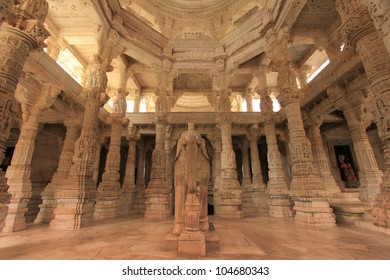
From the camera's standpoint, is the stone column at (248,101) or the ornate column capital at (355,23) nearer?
the ornate column capital at (355,23)

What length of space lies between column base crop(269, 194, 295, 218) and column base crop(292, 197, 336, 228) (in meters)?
2.24

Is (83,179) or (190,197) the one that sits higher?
(83,179)

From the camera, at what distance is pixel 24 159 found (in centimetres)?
778

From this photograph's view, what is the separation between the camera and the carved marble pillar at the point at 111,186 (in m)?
9.03

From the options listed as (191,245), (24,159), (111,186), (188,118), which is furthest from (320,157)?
(24,159)

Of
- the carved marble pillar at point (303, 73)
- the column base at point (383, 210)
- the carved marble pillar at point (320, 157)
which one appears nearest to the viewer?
the column base at point (383, 210)

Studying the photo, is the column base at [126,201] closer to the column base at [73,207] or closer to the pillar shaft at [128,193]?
the pillar shaft at [128,193]

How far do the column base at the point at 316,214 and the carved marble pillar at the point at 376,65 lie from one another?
221cm

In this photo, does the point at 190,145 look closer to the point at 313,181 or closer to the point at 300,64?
the point at 313,181

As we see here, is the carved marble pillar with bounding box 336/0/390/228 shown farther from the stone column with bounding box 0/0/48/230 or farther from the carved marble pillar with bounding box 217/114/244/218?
the stone column with bounding box 0/0/48/230

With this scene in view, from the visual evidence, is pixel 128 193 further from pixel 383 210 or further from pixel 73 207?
pixel 383 210

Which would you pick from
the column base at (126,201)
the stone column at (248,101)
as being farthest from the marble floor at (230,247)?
the stone column at (248,101)

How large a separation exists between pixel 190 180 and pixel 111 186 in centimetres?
716

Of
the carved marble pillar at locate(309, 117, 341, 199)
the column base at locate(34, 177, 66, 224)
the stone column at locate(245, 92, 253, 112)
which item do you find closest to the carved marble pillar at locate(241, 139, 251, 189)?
the stone column at locate(245, 92, 253, 112)
